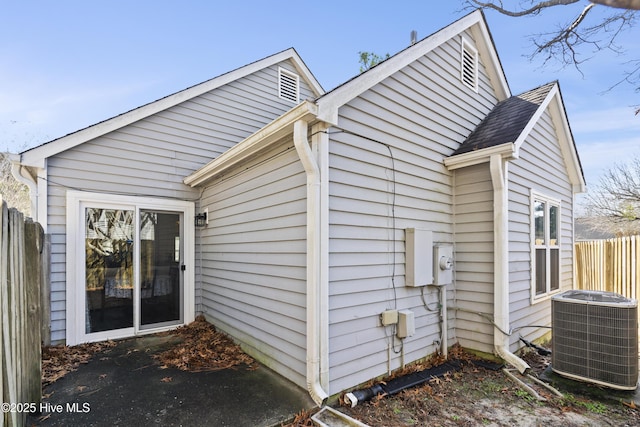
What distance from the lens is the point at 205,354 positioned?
4.22 meters

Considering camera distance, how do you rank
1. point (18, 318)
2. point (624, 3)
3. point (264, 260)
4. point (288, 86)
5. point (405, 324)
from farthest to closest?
point (288, 86), point (264, 260), point (405, 324), point (18, 318), point (624, 3)

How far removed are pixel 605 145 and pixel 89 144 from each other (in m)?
19.4

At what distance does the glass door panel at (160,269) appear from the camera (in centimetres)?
528

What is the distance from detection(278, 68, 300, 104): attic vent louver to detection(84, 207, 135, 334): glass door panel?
14.7 ft

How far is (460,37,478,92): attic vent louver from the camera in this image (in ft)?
17.0

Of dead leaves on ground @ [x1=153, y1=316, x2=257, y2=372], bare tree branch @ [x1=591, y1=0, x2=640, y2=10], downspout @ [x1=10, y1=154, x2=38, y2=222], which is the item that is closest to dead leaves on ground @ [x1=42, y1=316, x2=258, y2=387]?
dead leaves on ground @ [x1=153, y1=316, x2=257, y2=372]

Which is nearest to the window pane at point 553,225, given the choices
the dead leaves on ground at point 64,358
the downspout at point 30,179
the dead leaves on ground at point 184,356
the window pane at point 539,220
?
the window pane at point 539,220

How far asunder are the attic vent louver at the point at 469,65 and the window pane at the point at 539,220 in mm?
2210

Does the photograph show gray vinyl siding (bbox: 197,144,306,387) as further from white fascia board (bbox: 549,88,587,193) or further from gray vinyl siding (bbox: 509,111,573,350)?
white fascia board (bbox: 549,88,587,193)

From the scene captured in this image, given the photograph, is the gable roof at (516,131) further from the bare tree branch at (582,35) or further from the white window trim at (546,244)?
the white window trim at (546,244)

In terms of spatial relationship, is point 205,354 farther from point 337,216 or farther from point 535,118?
point 535,118

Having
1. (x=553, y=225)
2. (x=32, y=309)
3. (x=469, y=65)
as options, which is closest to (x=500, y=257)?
(x=553, y=225)

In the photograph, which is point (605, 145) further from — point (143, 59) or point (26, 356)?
point (26, 356)

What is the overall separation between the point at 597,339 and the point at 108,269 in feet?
21.7
